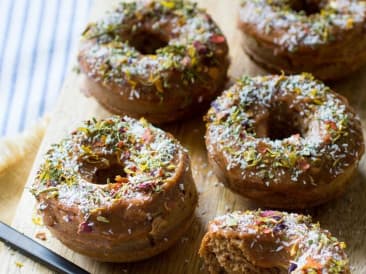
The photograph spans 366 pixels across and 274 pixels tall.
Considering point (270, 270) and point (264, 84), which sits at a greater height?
point (264, 84)

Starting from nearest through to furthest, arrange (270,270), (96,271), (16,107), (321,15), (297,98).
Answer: (270,270)
(96,271)
(297,98)
(321,15)
(16,107)

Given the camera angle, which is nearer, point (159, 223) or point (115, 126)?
point (159, 223)

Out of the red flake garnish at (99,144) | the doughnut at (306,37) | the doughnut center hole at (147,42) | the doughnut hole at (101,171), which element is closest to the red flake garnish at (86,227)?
the doughnut hole at (101,171)

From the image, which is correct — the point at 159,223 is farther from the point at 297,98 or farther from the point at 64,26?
the point at 64,26

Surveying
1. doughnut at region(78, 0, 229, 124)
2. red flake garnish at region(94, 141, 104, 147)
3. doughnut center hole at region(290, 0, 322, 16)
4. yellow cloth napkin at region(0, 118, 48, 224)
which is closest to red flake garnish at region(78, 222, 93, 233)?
red flake garnish at region(94, 141, 104, 147)

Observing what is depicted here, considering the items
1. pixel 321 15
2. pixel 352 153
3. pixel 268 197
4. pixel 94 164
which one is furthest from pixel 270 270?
pixel 321 15

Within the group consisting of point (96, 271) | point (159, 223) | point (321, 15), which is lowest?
point (96, 271)
